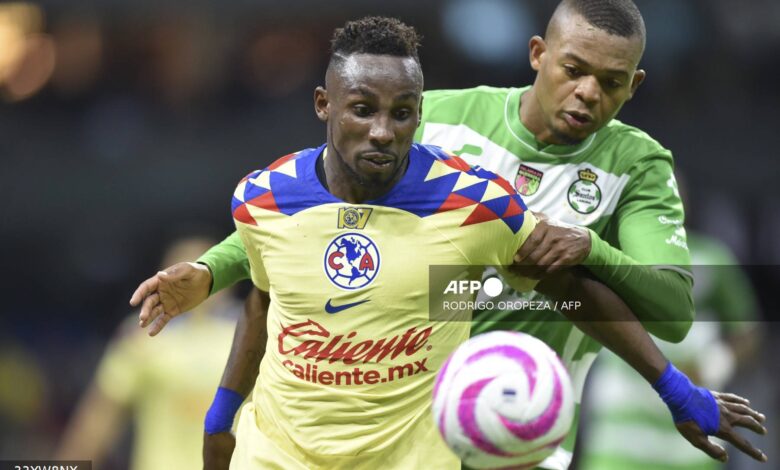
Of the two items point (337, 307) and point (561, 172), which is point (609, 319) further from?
point (337, 307)

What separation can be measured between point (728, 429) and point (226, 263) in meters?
2.00

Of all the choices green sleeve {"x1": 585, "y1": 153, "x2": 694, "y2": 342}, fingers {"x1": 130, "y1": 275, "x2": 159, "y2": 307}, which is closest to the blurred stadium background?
green sleeve {"x1": 585, "y1": 153, "x2": 694, "y2": 342}

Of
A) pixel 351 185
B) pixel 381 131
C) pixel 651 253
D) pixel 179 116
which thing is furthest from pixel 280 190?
pixel 179 116

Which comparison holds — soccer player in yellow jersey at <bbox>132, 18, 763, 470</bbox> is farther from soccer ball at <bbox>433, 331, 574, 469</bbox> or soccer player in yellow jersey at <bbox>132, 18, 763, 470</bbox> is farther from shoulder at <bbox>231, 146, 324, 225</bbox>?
soccer ball at <bbox>433, 331, 574, 469</bbox>

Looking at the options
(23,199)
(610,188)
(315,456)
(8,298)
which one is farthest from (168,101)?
(315,456)

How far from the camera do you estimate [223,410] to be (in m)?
4.90

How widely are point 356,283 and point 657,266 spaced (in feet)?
4.29

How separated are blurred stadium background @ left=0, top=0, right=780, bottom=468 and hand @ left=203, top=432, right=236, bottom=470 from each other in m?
5.25

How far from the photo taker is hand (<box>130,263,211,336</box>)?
459 cm

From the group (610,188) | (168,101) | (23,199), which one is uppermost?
(610,188)

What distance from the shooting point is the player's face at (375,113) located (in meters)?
4.21

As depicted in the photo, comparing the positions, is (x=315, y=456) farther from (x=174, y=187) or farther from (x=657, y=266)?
(x=174, y=187)

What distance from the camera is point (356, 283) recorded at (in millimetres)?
4246

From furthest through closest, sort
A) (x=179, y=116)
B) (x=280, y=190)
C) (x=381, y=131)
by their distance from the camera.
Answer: (x=179, y=116)
(x=280, y=190)
(x=381, y=131)
